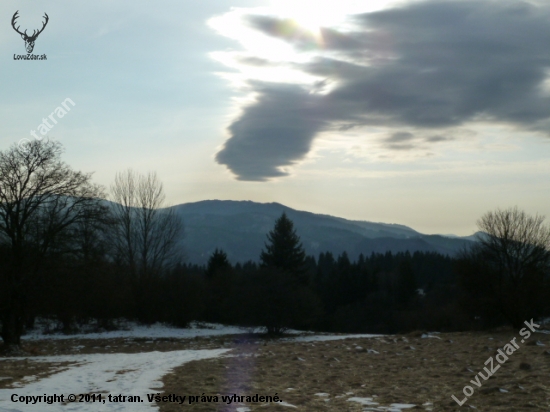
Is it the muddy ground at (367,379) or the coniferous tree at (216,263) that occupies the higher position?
the coniferous tree at (216,263)

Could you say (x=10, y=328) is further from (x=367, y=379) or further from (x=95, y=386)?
(x=367, y=379)

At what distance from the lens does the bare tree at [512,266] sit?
28.8m

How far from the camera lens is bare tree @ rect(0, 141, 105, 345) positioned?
22766 millimetres

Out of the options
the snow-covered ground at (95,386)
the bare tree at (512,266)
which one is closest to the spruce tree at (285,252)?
the bare tree at (512,266)

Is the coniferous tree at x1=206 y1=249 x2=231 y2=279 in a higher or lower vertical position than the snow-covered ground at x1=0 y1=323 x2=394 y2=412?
higher

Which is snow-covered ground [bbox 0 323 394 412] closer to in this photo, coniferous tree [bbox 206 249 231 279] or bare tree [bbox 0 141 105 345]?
bare tree [bbox 0 141 105 345]

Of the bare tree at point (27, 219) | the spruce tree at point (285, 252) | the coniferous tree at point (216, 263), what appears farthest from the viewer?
the coniferous tree at point (216, 263)

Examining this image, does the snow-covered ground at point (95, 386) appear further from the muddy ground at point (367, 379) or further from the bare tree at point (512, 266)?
the bare tree at point (512, 266)

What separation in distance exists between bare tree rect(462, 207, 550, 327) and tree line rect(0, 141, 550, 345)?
0.19 feet

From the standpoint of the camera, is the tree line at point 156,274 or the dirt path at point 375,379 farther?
the tree line at point 156,274

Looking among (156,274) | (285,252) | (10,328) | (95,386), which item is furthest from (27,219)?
(285,252)

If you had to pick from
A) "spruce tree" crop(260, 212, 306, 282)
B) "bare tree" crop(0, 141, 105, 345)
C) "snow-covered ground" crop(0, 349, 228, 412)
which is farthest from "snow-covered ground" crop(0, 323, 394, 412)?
"spruce tree" crop(260, 212, 306, 282)

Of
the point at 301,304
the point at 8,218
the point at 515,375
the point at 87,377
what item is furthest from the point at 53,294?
the point at 301,304

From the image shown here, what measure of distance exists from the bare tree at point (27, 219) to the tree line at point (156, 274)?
5 centimetres
